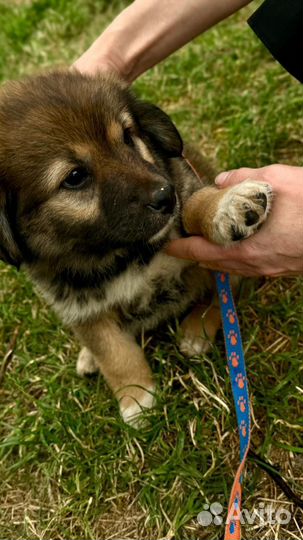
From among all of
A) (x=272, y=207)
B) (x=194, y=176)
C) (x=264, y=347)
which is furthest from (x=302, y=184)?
(x=264, y=347)

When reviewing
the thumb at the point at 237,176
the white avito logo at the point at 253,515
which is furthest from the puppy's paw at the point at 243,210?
the white avito logo at the point at 253,515

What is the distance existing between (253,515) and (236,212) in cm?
101

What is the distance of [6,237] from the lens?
198cm

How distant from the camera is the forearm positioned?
2.56m

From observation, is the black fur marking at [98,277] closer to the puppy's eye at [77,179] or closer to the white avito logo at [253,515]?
the puppy's eye at [77,179]

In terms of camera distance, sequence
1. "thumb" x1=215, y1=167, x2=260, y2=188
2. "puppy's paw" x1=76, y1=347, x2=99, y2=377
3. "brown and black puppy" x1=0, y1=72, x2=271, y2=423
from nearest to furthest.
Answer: "brown and black puppy" x1=0, y1=72, x2=271, y2=423, "thumb" x1=215, y1=167, x2=260, y2=188, "puppy's paw" x1=76, y1=347, x2=99, y2=377

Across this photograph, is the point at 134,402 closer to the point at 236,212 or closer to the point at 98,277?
the point at 98,277

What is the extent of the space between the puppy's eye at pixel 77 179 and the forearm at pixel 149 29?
818 mm

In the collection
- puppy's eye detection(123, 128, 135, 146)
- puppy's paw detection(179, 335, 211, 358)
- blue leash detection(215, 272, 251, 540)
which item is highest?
puppy's eye detection(123, 128, 135, 146)

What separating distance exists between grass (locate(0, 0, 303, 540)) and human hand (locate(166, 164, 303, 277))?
443 mm

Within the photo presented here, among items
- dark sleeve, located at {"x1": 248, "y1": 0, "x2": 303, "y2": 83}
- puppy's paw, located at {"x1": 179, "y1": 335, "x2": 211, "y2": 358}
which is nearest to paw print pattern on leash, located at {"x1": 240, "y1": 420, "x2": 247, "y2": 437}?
A: puppy's paw, located at {"x1": 179, "y1": 335, "x2": 211, "y2": 358}

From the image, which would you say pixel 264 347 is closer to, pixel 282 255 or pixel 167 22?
pixel 282 255

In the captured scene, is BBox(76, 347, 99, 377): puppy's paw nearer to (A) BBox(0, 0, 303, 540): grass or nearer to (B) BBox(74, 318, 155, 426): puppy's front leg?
(A) BBox(0, 0, 303, 540): grass

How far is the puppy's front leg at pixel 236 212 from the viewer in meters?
1.83
